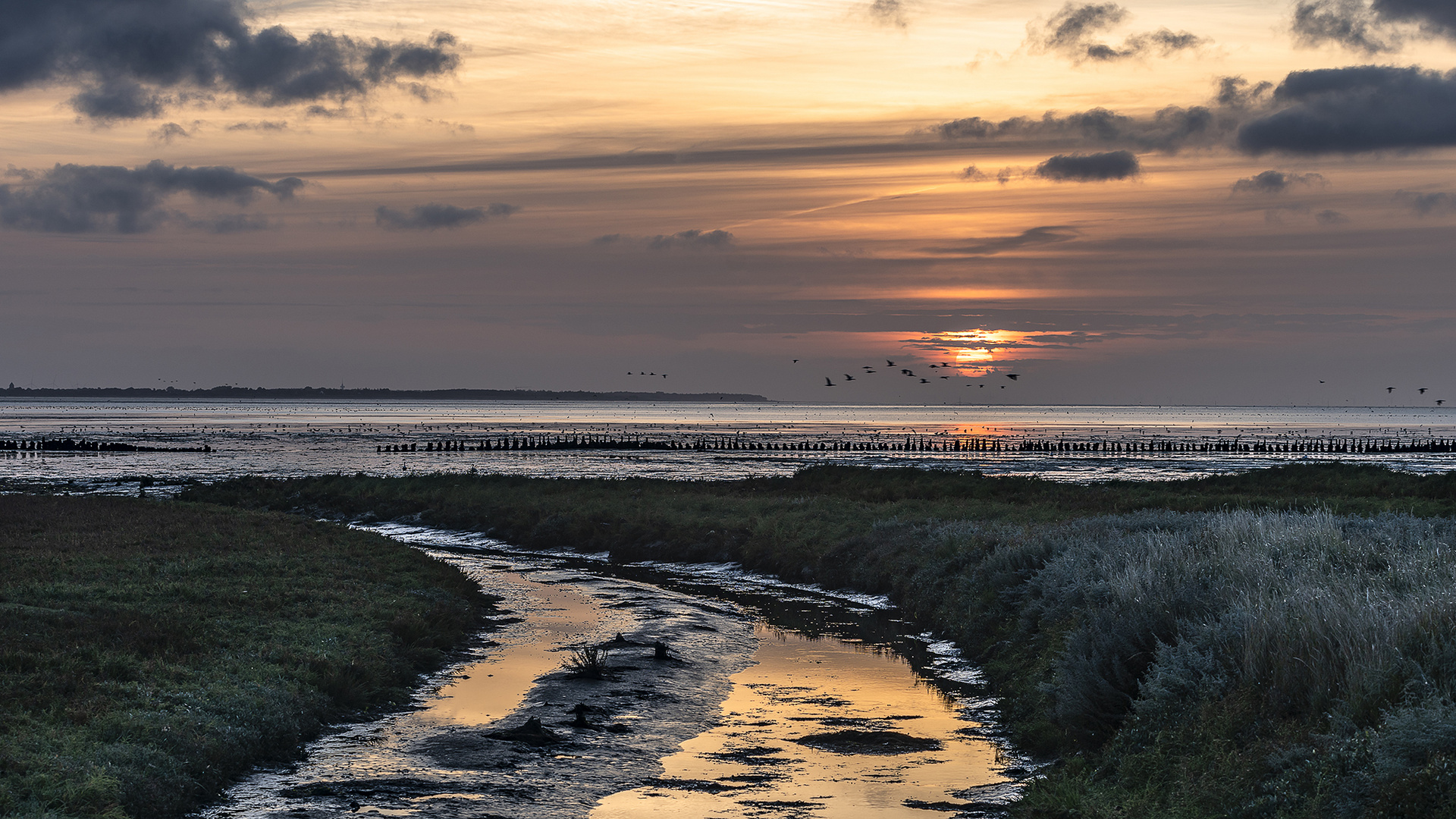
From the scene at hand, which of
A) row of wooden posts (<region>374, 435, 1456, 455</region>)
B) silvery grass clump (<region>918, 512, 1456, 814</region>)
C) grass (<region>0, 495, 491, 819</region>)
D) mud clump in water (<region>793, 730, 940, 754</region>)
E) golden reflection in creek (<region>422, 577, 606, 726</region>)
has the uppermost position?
silvery grass clump (<region>918, 512, 1456, 814</region>)

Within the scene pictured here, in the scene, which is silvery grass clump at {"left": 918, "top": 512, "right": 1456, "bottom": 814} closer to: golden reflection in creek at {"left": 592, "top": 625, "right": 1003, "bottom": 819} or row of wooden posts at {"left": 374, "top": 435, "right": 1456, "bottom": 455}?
golden reflection in creek at {"left": 592, "top": 625, "right": 1003, "bottom": 819}

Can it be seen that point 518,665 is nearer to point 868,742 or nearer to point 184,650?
point 184,650

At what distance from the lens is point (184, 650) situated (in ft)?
54.0

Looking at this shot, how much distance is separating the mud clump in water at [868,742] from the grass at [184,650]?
22.6ft

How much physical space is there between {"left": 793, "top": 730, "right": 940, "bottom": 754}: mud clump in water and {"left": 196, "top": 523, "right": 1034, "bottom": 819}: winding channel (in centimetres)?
4

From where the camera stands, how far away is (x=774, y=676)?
18.7m

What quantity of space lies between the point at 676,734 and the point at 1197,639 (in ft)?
22.9

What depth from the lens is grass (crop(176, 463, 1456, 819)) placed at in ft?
29.6

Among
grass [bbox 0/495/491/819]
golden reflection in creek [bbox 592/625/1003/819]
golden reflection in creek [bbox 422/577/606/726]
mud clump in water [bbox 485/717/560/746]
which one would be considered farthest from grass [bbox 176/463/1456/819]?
grass [bbox 0/495/491/819]

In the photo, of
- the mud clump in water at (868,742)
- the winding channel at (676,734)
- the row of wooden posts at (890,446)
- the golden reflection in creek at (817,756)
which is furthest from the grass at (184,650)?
the row of wooden posts at (890,446)

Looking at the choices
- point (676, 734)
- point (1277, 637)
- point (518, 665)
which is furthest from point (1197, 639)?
point (518, 665)

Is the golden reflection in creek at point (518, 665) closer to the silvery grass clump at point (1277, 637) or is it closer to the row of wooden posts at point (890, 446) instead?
the silvery grass clump at point (1277, 637)

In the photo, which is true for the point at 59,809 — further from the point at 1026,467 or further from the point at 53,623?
the point at 1026,467

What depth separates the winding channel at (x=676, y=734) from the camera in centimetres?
1182
